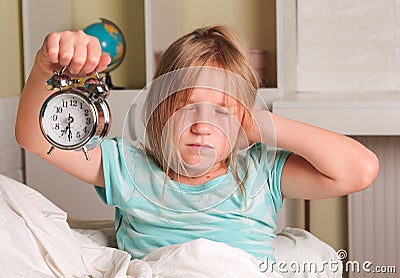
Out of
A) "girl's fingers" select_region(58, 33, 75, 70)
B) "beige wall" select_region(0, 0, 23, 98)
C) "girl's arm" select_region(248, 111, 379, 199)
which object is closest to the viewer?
"girl's fingers" select_region(58, 33, 75, 70)

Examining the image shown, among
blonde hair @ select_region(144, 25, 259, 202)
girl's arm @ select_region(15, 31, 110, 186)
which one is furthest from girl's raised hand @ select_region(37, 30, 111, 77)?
blonde hair @ select_region(144, 25, 259, 202)

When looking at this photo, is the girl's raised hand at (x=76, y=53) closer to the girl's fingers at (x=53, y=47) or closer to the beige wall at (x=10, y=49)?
the girl's fingers at (x=53, y=47)

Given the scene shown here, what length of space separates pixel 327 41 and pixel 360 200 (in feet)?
1.78

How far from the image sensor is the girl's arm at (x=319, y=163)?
140cm

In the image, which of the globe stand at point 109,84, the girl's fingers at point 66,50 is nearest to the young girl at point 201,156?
the girl's fingers at point 66,50

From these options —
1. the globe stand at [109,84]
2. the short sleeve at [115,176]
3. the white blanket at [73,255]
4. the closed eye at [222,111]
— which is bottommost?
the white blanket at [73,255]

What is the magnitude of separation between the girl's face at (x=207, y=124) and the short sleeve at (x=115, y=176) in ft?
0.95

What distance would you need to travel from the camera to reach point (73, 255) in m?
1.36

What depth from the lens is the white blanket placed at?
1251 mm

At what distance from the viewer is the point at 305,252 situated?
1507 millimetres

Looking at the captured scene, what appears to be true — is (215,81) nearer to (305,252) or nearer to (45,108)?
(45,108)

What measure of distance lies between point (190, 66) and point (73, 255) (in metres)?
0.40

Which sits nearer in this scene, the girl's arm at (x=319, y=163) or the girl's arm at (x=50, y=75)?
the girl's arm at (x=50, y=75)

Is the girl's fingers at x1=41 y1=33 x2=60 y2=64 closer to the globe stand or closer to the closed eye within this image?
the closed eye
